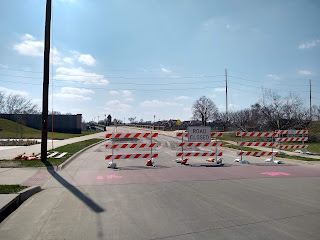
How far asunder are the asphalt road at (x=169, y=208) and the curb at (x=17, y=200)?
191 mm

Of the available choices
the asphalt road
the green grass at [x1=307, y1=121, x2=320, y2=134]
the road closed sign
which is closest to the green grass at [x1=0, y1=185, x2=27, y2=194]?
the asphalt road

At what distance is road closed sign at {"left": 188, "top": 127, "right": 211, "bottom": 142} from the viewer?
14078 millimetres

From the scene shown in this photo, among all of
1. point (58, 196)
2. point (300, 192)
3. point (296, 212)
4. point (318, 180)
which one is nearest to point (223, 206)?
point (296, 212)

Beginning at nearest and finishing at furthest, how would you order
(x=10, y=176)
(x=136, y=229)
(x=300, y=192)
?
1. (x=136, y=229)
2. (x=300, y=192)
3. (x=10, y=176)

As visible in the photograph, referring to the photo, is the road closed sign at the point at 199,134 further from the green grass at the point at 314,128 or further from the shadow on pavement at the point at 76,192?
the green grass at the point at 314,128

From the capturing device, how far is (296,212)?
5750mm

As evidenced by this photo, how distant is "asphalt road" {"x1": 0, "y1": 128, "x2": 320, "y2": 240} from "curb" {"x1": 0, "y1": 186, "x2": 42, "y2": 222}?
0.19 m

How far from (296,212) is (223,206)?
1590 mm

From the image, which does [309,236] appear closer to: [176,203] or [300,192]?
[176,203]

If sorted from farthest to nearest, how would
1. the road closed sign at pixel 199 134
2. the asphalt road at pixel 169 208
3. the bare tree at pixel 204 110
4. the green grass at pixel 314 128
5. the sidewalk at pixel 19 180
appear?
1. the bare tree at pixel 204 110
2. the green grass at pixel 314 128
3. the road closed sign at pixel 199 134
4. the sidewalk at pixel 19 180
5. the asphalt road at pixel 169 208

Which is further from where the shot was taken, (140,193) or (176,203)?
(140,193)

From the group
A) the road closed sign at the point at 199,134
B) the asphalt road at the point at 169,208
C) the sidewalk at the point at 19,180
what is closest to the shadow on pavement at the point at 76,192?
the asphalt road at the point at 169,208

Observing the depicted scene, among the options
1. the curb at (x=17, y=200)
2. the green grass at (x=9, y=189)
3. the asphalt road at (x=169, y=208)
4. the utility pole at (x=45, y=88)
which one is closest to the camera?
the asphalt road at (x=169, y=208)

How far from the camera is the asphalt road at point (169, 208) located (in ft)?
15.1
